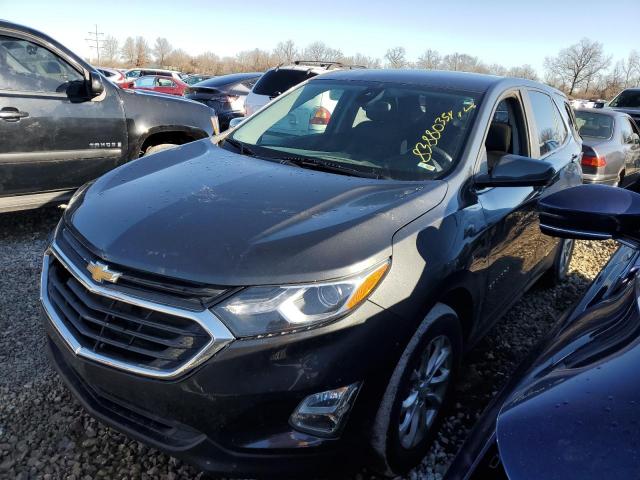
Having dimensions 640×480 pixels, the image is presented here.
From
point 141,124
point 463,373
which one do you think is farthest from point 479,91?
point 141,124

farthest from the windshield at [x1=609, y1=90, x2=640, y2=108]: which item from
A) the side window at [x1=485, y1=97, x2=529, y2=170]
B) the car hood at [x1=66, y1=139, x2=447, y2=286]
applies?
the car hood at [x1=66, y1=139, x2=447, y2=286]

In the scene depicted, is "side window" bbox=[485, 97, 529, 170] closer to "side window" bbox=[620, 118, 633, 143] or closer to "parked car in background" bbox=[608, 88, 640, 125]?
"side window" bbox=[620, 118, 633, 143]

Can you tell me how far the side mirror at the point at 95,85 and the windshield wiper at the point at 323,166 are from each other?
110 inches

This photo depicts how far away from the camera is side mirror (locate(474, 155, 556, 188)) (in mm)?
2662

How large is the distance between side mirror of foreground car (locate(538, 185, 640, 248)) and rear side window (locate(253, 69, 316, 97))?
7.38 m

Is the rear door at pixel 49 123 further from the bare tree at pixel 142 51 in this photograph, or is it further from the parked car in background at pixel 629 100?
the bare tree at pixel 142 51

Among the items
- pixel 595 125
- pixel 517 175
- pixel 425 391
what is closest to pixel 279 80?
pixel 595 125

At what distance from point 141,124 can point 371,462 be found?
4.30 meters

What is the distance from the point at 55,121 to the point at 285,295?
150 inches

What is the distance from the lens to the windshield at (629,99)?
15.7 m

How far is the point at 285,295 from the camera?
183cm

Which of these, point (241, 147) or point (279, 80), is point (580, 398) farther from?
point (279, 80)

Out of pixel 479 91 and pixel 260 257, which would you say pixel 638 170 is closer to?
pixel 479 91

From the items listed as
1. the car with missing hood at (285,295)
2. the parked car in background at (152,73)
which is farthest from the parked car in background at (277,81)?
the parked car in background at (152,73)
